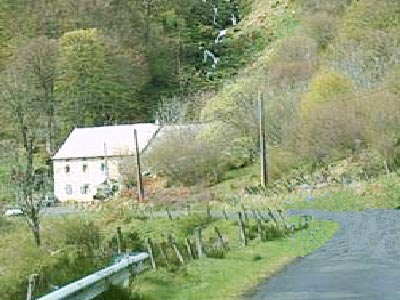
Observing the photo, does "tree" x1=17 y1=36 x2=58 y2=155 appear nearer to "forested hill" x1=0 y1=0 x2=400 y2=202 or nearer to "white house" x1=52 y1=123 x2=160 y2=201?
"forested hill" x1=0 y1=0 x2=400 y2=202

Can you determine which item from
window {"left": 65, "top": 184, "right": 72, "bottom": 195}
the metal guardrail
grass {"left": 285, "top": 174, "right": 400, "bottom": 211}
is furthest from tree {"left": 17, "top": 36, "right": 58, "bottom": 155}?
the metal guardrail

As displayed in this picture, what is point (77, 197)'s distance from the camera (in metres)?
80.5

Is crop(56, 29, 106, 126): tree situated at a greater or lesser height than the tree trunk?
greater

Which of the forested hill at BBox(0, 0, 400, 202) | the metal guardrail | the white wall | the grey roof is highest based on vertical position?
the forested hill at BBox(0, 0, 400, 202)

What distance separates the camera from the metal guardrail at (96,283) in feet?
35.9

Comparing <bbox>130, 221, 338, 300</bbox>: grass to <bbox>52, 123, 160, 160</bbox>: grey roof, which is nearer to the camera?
<bbox>130, 221, 338, 300</bbox>: grass

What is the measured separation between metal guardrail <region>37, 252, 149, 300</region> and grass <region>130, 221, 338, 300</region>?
1.26ft

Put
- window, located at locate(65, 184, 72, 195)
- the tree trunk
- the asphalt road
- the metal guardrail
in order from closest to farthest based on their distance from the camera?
1. the metal guardrail
2. the asphalt road
3. the tree trunk
4. window, located at locate(65, 184, 72, 195)

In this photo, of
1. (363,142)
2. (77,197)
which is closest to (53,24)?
(77,197)

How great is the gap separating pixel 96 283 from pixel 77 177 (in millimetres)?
71293

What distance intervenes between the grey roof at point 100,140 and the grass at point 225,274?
58.6 metres

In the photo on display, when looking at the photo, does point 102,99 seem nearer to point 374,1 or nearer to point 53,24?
point 53,24

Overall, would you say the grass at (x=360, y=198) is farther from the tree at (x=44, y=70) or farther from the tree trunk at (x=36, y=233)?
the tree at (x=44, y=70)

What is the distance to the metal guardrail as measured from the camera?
1094 cm
